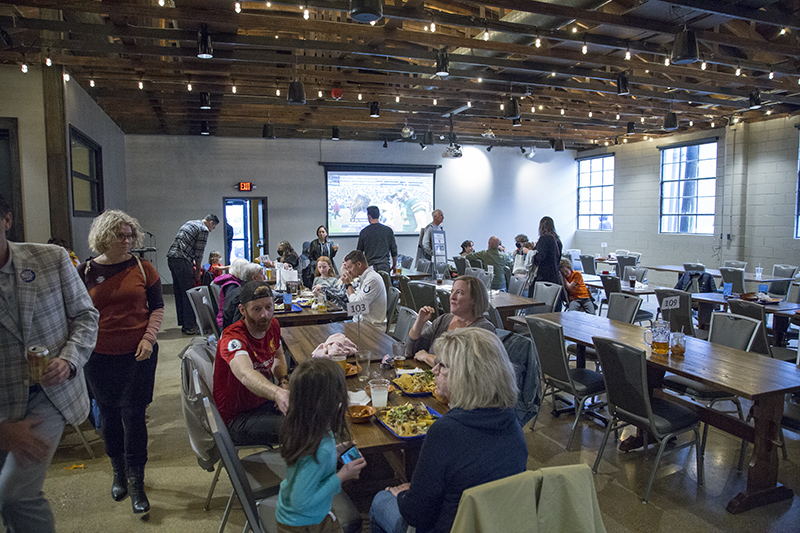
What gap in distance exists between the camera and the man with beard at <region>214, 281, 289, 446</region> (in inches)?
97.6

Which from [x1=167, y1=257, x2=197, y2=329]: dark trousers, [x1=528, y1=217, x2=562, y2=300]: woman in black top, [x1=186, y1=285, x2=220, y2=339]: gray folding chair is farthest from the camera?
[x1=167, y1=257, x2=197, y2=329]: dark trousers

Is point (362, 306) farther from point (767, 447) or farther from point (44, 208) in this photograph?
point (44, 208)

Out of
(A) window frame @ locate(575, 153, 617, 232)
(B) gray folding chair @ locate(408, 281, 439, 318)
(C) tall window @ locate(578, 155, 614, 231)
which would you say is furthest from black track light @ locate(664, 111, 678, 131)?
(C) tall window @ locate(578, 155, 614, 231)

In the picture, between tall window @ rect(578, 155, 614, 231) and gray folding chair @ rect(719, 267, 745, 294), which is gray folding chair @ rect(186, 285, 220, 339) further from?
tall window @ rect(578, 155, 614, 231)

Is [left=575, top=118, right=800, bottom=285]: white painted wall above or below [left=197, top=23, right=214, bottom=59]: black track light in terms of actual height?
below

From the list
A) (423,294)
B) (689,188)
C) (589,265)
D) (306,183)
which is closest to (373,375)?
(423,294)

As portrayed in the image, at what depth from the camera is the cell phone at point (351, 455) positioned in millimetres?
1920

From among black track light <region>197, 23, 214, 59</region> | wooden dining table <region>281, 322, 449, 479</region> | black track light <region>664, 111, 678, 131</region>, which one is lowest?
wooden dining table <region>281, 322, 449, 479</region>

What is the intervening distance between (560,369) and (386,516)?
6.88 feet

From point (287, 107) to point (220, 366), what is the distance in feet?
24.9

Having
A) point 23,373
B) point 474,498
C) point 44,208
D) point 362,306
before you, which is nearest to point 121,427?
point 23,373

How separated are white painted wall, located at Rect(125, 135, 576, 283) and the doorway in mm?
188

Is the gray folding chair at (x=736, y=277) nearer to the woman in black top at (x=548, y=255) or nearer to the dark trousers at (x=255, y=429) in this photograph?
the woman in black top at (x=548, y=255)

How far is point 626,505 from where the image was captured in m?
2.85
